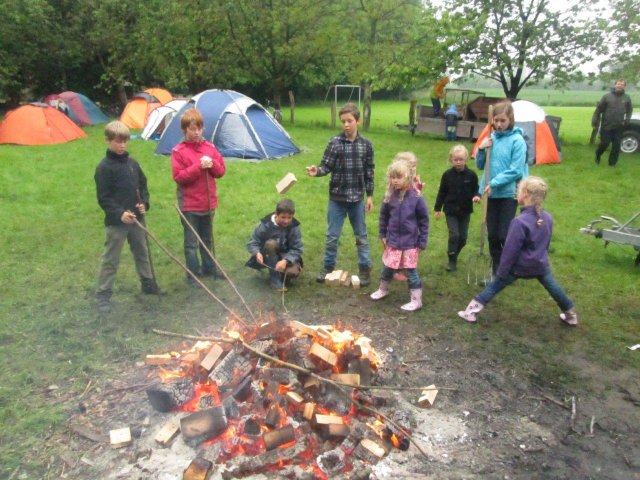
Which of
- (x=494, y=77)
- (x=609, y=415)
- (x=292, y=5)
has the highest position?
(x=292, y=5)

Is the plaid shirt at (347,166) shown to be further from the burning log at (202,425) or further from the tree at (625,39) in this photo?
Result: the tree at (625,39)

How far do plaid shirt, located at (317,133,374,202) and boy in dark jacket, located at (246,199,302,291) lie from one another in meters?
0.57

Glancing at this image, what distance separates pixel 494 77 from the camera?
1625 centimetres

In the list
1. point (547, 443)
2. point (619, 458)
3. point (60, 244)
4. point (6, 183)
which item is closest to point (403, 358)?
point (547, 443)

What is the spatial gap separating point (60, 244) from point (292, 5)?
17.0 meters

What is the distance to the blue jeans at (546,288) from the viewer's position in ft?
15.5

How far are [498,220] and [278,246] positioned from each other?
2.49m

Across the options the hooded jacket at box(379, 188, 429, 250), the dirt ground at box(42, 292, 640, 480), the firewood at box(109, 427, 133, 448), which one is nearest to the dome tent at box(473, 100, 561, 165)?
the hooded jacket at box(379, 188, 429, 250)

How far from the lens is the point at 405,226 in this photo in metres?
5.13

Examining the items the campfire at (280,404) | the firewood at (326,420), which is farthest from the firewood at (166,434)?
the firewood at (326,420)

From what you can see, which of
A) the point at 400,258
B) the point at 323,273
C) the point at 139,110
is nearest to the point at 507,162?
the point at 400,258

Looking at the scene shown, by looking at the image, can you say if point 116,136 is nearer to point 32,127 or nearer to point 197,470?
point 197,470

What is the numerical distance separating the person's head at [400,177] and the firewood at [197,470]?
3155 mm

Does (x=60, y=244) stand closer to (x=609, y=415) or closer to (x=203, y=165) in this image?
(x=203, y=165)
